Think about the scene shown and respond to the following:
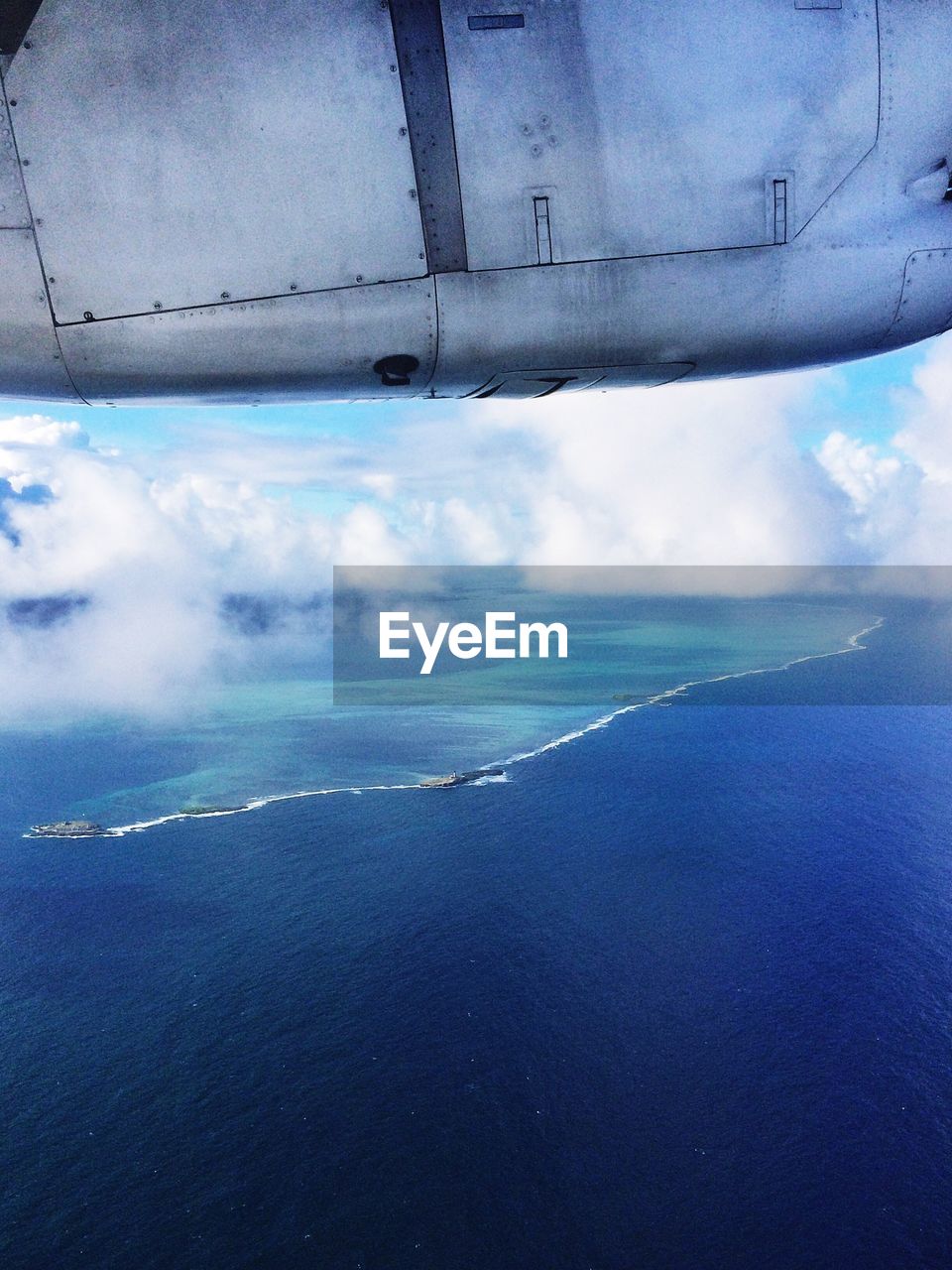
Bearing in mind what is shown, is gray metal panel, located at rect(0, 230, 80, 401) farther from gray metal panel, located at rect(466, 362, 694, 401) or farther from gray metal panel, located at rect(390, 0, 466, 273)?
gray metal panel, located at rect(466, 362, 694, 401)

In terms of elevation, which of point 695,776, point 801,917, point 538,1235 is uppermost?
point 695,776

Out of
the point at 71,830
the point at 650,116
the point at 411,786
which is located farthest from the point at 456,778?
the point at 650,116

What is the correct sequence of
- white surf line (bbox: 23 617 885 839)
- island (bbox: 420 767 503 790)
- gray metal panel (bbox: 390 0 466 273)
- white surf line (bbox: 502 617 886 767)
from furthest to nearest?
1. white surf line (bbox: 502 617 886 767)
2. island (bbox: 420 767 503 790)
3. white surf line (bbox: 23 617 885 839)
4. gray metal panel (bbox: 390 0 466 273)

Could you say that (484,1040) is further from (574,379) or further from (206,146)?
(206,146)

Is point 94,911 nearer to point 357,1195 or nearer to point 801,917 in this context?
point 357,1195

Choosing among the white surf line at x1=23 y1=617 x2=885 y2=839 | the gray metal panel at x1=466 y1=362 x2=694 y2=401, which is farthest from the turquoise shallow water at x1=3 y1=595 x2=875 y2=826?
the gray metal panel at x1=466 y1=362 x2=694 y2=401

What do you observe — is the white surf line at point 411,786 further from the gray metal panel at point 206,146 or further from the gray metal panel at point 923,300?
the gray metal panel at point 923,300

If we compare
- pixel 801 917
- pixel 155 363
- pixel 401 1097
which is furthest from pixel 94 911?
pixel 155 363
